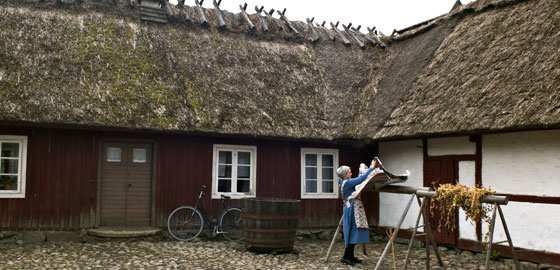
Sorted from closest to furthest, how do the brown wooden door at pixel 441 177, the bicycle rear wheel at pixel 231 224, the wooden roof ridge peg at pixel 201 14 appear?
the brown wooden door at pixel 441 177
the bicycle rear wheel at pixel 231 224
the wooden roof ridge peg at pixel 201 14

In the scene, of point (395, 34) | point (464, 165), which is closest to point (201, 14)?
point (395, 34)

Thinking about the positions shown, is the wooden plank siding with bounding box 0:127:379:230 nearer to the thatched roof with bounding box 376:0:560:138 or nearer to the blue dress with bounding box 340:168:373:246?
the thatched roof with bounding box 376:0:560:138

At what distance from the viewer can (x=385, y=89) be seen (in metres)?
14.7

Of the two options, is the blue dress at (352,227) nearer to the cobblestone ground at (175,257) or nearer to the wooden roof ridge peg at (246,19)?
the cobblestone ground at (175,257)

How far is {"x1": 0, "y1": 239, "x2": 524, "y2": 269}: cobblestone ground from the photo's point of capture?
920cm

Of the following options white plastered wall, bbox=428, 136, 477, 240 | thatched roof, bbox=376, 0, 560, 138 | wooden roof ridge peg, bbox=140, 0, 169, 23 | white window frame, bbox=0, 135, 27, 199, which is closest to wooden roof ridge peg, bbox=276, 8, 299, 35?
wooden roof ridge peg, bbox=140, 0, 169, 23

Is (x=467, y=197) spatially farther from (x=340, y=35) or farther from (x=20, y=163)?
(x=340, y=35)

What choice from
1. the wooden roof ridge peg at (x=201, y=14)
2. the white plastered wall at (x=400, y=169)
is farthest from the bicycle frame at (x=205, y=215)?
the wooden roof ridge peg at (x=201, y=14)

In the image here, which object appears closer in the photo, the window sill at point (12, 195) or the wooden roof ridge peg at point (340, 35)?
the window sill at point (12, 195)

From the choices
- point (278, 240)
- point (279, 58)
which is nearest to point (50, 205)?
point (278, 240)

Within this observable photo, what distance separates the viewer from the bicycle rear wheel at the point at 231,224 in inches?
508

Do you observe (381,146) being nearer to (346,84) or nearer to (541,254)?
(346,84)

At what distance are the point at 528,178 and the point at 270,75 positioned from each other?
22.6ft

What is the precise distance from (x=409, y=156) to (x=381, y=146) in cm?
124
